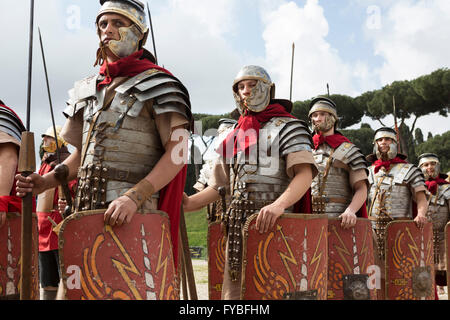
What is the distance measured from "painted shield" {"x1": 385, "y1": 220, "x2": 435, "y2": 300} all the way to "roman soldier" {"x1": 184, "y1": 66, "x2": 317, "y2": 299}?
314 centimetres

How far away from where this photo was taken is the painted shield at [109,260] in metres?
2.65

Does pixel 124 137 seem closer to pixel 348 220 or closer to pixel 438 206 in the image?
pixel 348 220

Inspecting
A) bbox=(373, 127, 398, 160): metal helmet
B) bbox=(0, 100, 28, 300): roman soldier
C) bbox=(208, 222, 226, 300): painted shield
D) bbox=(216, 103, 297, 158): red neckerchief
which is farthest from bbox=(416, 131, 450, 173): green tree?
bbox=(0, 100, 28, 300): roman soldier

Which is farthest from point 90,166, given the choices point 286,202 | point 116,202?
point 286,202

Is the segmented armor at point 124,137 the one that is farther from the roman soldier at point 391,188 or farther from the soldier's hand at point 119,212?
the roman soldier at point 391,188

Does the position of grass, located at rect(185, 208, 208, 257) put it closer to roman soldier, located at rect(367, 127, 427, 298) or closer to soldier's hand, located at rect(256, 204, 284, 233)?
roman soldier, located at rect(367, 127, 427, 298)

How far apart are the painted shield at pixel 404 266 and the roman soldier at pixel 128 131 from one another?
14.5 feet

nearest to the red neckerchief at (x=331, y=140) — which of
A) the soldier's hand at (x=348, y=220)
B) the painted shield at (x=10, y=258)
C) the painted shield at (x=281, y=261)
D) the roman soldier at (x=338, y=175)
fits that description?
the roman soldier at (x=338, y=175)

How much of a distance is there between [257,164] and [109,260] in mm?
1741

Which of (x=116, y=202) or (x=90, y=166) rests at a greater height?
(x=90, y=166)

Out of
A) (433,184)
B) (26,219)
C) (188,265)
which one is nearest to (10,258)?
(26,219)
